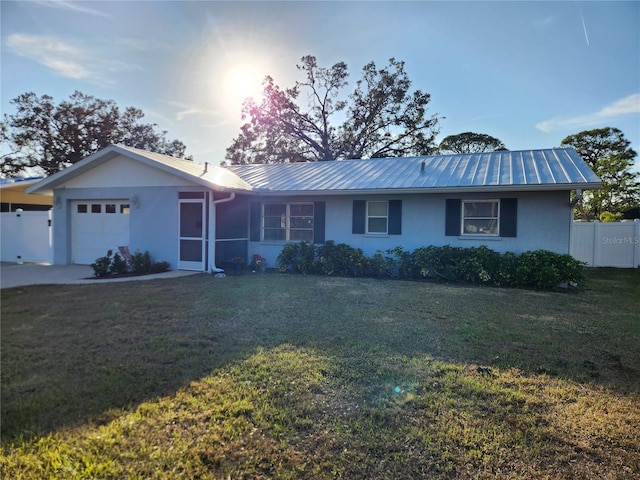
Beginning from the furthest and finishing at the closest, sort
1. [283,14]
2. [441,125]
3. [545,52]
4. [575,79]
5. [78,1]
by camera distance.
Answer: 1. [441,125]
2. [575,79]
3. [545,52]
4. [283,14]
5. [78,1]

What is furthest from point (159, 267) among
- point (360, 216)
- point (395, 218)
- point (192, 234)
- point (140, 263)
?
point (395, 218)

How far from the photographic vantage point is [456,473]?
8.35 feet

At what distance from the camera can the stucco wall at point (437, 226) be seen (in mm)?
10312

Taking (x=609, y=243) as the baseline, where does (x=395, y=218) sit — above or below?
above

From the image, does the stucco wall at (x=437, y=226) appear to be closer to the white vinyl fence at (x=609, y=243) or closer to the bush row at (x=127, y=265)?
the bush row at (x=127, y=265)

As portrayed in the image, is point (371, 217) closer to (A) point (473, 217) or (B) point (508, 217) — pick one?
(A) point (473, 217)

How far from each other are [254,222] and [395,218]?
15.9 feet

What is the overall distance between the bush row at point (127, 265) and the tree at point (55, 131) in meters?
21.9

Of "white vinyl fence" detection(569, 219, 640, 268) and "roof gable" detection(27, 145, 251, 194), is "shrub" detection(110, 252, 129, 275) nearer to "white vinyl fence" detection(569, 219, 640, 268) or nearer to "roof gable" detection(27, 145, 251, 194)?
"roof gable" detection(27, 145, 251, 194)

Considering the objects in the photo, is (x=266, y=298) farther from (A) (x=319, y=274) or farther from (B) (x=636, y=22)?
(B) (x=636, y=22)

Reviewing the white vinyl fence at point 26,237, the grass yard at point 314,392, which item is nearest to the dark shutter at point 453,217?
the grass yard at point 314,392

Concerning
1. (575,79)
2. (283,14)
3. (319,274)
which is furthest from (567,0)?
(319,274)

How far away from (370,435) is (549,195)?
976 centimetres

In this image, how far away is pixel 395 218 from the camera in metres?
11.8
